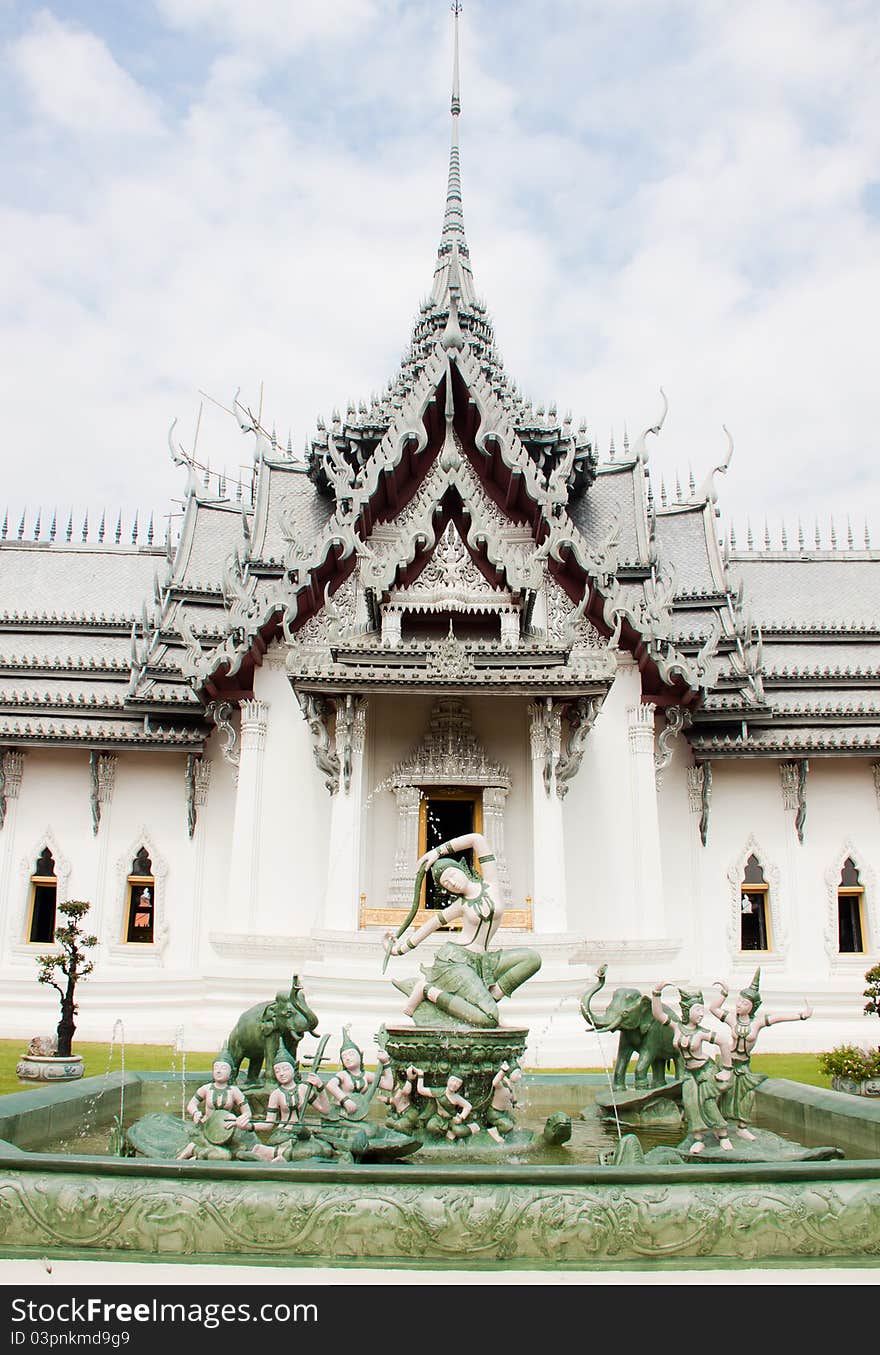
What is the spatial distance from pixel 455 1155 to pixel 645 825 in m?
7.39

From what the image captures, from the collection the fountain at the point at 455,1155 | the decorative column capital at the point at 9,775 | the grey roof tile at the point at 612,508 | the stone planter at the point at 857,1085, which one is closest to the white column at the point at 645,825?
the stone planter at the point at 857,1085

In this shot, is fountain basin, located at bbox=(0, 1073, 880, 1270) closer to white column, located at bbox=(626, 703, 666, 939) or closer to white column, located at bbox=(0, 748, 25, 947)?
white column, located at bbox=(626, 703, 666, 939)

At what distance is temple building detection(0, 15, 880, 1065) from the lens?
10.9 meters

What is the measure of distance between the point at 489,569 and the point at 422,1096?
769 cm

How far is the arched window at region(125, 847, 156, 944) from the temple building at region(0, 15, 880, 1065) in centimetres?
6

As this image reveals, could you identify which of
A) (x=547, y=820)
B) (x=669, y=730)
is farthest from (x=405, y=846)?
(x=669, y=730)

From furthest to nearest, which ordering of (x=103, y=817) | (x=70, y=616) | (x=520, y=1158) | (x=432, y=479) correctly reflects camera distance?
1. (x=70, y=616)
2. (x=103, y=817)
3. (x=432, y=479)
4. (x=520, y=1158)

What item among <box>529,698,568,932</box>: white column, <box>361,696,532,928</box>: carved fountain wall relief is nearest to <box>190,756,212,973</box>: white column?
<box>361,696,532,928</box>: carved fountain wall relief

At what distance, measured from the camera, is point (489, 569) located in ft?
39.2

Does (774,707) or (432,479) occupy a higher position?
(432,479)

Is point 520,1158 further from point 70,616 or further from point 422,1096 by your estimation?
point 70,616

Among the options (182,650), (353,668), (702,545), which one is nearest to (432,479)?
(353,668)

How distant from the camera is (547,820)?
1091cm

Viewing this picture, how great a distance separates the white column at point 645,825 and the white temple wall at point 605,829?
62 mm
